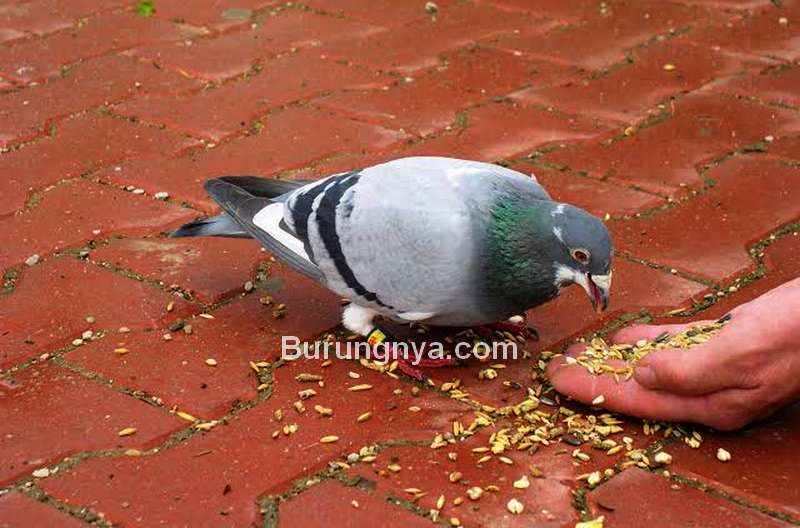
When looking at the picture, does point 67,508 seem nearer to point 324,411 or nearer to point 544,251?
point 324,411

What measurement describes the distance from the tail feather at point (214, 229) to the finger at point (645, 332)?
3.38 feet

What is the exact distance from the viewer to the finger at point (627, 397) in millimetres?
2748

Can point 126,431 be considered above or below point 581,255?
below

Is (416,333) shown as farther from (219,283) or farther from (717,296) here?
(717,296)

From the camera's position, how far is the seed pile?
2871 millimetres

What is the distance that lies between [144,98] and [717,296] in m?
2.35

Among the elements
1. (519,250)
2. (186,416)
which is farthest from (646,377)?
(186,416)

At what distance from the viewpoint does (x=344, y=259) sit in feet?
10.1

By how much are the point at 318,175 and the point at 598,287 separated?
1.40m

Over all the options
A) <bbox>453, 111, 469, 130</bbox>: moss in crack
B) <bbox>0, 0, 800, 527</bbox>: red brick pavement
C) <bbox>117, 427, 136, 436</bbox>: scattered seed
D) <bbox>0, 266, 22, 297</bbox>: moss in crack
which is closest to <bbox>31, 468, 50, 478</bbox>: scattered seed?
<bbox>0, 0, 800, 527</bbox>: red brick pavement

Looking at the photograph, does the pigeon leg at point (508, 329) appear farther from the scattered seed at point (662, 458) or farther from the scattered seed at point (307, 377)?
the scattered seed at point (662, 458)

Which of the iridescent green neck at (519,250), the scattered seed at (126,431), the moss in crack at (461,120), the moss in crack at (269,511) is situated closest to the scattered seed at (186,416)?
the scattered seed at (126,431)

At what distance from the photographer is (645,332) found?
3066 mm

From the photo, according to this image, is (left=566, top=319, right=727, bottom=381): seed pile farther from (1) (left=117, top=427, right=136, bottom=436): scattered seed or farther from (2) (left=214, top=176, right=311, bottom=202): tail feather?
(1) (left=117, top=427, right=136, bottom=436): scattered seed
